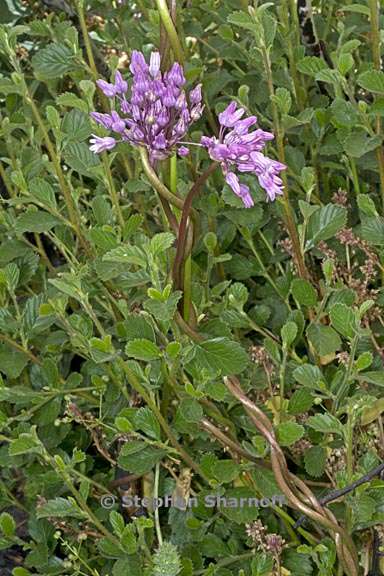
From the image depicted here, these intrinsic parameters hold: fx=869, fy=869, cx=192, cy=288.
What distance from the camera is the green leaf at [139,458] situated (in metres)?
0.83

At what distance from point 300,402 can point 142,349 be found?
0.60 ft

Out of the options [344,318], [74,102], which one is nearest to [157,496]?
[344,318]

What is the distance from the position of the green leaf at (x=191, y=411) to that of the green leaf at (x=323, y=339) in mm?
149

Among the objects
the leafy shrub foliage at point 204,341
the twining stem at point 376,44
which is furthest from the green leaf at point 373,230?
the twining stem at point 376,44

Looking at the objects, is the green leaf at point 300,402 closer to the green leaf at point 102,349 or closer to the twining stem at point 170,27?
the green leaf at point 102,349

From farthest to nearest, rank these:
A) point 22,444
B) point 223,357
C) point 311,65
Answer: point 311,65 → point 22,444 → point 223,357

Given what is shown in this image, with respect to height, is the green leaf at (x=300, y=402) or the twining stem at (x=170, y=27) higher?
the twining stem at (x=170, y=27)

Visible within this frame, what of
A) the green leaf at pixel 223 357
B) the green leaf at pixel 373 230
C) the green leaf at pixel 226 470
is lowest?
the green leaf at pixel 226 470

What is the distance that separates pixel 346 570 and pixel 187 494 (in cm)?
20

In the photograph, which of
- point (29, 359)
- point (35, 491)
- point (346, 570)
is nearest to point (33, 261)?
point (29, 359)

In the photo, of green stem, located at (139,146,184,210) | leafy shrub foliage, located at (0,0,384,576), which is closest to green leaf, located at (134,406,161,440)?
leafy shrub foliage, located at (0,0,384,576)

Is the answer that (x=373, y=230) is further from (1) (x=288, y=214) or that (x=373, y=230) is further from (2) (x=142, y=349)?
(2) (x=142, y=349)

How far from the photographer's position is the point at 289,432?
77 centimetres

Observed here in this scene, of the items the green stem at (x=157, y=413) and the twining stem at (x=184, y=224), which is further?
the green stem at (x=157, y=413)
